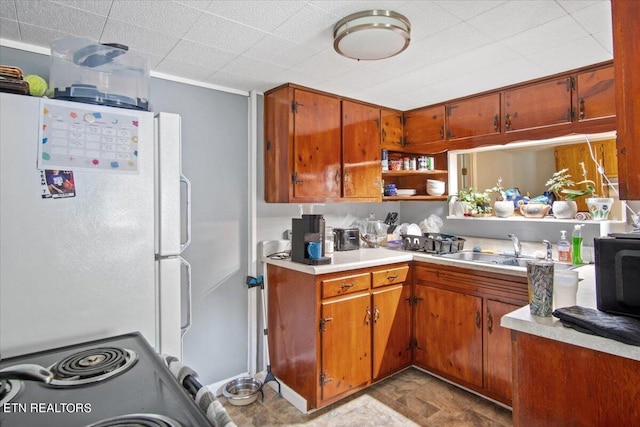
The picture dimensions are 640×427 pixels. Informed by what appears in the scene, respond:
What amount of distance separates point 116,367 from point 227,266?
5.26 feet

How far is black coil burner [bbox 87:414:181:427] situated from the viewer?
76 cm

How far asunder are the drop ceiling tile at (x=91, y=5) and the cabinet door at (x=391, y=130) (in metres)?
2.24

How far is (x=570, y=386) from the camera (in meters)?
1.21

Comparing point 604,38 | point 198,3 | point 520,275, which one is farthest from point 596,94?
point 198,3

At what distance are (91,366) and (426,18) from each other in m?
1.90

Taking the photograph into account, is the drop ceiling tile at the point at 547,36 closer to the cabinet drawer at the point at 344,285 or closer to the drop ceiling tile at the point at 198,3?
the drop ceiling tile at the point at 198,3

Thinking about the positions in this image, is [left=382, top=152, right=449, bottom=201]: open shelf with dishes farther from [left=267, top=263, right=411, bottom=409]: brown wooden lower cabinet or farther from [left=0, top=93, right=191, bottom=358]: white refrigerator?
[left=0, top=93, right=191, bottom=358]: white refrigerator

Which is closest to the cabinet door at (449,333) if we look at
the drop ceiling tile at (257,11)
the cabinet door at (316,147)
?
the cabinet door at (316,147)

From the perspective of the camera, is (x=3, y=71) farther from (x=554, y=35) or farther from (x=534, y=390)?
(x=554, y=35)

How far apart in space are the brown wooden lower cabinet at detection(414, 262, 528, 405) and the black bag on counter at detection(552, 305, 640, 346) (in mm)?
974

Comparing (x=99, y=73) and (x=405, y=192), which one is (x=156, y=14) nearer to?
(x=99, y=73)

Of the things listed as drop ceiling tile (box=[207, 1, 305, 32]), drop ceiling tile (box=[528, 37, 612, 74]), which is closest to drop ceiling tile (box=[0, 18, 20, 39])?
drop ceiling tile (box=[207, 1, 305, 32])

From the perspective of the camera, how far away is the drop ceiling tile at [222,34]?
1.70 meters

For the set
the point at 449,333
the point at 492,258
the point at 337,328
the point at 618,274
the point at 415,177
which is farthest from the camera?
the point at 415,177
